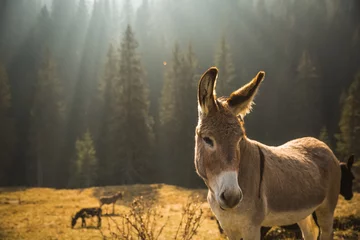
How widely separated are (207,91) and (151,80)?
45.2m

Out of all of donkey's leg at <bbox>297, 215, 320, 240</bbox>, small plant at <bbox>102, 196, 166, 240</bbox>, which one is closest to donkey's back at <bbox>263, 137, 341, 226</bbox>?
donkey's leg at <bbox>297, 215, 320, 240</bbox>

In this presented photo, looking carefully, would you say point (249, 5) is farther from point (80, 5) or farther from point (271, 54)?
point (80, 5)

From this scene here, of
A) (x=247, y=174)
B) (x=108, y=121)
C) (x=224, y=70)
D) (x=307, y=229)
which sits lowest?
(x=307, y=229)

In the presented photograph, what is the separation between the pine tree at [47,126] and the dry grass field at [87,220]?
501 inches

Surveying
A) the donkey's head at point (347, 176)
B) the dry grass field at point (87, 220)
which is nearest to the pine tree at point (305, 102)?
the dry grass field at point (87, 220)

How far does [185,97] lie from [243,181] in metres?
26.4

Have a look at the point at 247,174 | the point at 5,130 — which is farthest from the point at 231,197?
the point at 5,130

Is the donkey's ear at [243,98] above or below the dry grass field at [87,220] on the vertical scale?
above

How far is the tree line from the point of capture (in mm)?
28406

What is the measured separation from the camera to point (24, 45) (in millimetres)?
48062

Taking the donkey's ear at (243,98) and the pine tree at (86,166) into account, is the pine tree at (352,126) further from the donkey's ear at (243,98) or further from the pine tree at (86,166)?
the donkey's ear at (243,98)

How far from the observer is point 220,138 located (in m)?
3.11

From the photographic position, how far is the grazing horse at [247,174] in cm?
305

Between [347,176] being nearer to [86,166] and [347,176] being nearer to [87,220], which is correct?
[87,220]
